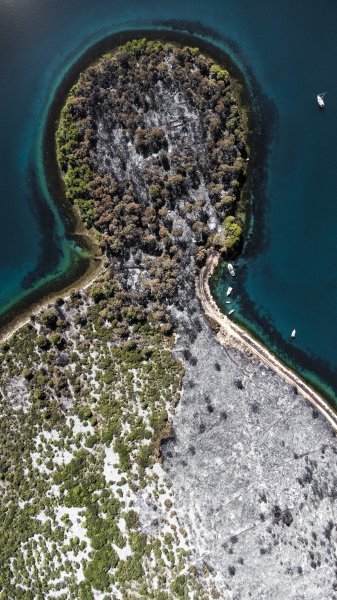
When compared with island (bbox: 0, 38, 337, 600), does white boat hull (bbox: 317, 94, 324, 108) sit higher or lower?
higher

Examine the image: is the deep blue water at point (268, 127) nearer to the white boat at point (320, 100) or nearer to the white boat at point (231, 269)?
the white boat at point (320, 100)

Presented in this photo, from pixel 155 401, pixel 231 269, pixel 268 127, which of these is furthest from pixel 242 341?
pixel 268 127

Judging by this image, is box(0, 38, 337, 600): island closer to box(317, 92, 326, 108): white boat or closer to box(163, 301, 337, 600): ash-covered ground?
box(163, 301, 337, 600): ash-covered ground

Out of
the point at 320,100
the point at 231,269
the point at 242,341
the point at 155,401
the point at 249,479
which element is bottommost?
the point at 249,479

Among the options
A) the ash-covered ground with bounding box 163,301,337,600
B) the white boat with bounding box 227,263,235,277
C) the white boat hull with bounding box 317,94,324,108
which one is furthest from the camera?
the white boat with bounding box 227,263,235,277

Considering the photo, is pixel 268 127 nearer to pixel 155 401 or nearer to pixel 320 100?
pixel 320 100

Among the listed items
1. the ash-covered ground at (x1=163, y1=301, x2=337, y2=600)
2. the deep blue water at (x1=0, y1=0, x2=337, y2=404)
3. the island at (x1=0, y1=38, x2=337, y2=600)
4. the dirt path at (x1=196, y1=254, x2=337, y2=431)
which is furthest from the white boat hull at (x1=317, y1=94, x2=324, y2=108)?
the ash-covered ground at (x1=163, y1=301, x2=337, y2=600)

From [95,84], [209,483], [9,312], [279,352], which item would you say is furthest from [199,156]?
[209,483]
